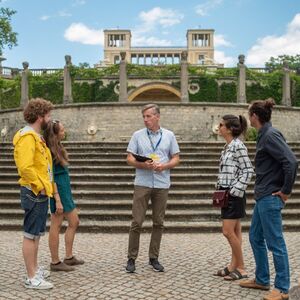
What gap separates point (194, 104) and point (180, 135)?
1665 millimetres

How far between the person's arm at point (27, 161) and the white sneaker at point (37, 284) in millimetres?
881

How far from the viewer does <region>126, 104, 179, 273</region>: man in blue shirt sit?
17.1 ft

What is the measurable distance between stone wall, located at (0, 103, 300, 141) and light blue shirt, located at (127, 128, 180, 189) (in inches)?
643

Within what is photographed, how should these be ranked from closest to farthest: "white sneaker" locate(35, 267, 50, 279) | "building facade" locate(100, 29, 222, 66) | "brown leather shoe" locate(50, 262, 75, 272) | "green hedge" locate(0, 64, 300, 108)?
"white sneaker" locate(35, 267, 50, 279)
"brown leather shoe" locate(50, 262, 75, 272)
"green hedge" locate(0, 64, 300, 108)
"building facade" locate(100, 29, 222, 66)

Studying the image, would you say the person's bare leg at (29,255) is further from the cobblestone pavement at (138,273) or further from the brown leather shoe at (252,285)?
→ the brown leather shoe at (252,285)

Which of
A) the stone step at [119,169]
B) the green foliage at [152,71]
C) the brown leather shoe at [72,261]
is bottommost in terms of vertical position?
the brown leather shoe at [72,261]

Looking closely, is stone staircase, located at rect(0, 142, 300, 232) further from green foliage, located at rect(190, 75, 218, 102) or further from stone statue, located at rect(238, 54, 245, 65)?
green foliage, located at rect(190, 75, 218, 102)

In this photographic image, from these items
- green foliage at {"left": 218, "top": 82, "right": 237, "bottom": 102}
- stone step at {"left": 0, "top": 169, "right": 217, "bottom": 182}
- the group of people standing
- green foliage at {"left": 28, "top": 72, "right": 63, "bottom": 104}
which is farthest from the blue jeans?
green foliage at {"left": 28, "top": 72, "right": 63, "bottom": 104}

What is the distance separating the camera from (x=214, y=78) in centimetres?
3388

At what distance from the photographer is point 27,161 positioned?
4.37 m

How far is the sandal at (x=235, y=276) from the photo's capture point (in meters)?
4.80

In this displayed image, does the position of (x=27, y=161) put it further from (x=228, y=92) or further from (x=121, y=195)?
(x=228, y=92)

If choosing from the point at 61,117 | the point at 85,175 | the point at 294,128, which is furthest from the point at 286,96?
the point at 85,175

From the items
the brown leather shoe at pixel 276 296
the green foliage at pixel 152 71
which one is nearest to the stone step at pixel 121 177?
the brown leather shoe at pixel 276 296
